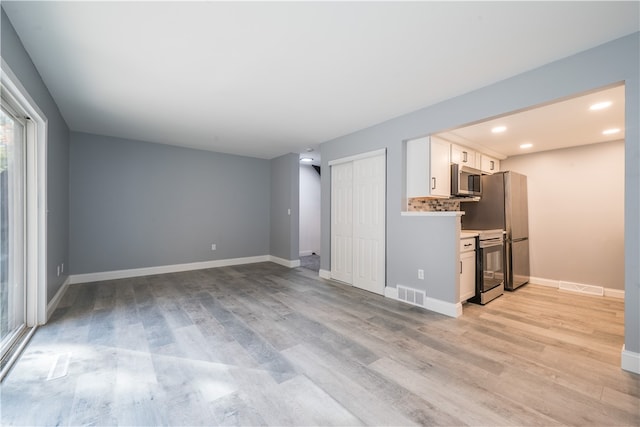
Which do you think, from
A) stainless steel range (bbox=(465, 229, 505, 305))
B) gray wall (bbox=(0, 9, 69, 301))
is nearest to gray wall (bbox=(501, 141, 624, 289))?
stainless steel range (bbox=(465, 229, 505, 305))

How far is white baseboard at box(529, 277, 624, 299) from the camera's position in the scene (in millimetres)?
3879

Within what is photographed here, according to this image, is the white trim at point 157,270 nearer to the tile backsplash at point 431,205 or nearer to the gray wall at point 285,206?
the gray wall at point 285,206

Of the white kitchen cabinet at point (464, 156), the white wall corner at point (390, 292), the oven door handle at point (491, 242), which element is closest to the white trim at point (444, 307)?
the white wall corner at point (390, 292)

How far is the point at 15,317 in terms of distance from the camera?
96.9 inches

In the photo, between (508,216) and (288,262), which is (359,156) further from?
(288,262)

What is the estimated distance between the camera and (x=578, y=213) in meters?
4.27

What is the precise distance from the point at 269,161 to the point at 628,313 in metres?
6.12

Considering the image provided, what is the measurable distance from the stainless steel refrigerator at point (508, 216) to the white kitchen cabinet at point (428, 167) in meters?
1.06

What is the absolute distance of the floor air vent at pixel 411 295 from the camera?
11.0 feet

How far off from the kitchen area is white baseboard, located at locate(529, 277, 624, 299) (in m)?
0.01

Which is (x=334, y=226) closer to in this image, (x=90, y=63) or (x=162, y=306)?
(x=162, y=306)

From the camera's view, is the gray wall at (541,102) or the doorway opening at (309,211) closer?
the gray wall at (541,102)

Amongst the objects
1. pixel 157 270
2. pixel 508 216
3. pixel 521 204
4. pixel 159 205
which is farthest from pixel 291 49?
pixel 157 270

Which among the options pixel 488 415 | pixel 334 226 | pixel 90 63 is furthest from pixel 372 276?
pixel 90 63
